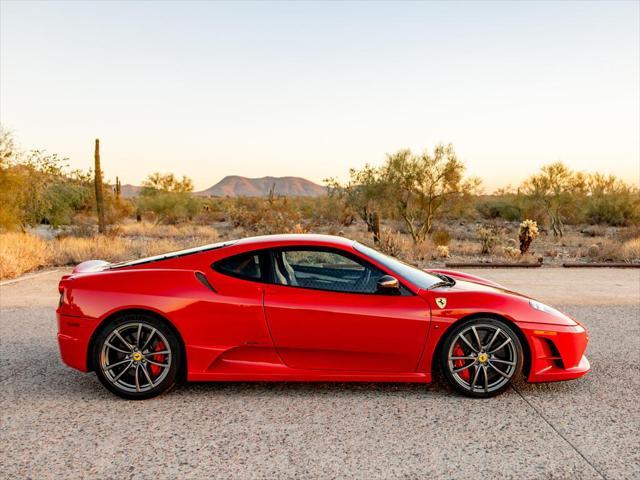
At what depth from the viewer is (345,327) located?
15.4 feet

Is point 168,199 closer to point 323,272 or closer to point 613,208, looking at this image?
point 613,208

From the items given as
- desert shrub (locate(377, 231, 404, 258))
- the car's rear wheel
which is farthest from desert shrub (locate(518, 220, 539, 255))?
the car's rear wheel

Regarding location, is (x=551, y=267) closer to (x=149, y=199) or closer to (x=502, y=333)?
(x=502, y=333)

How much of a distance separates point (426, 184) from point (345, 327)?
20.8 metres

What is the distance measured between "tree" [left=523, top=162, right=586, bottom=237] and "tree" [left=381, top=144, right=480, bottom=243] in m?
9.84

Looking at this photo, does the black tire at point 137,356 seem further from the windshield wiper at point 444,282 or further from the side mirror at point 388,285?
the windshield wiper at point 444,282

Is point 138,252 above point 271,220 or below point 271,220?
below

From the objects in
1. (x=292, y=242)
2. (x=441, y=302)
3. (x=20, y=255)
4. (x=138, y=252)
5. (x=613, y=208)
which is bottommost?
(x=138, y=252)

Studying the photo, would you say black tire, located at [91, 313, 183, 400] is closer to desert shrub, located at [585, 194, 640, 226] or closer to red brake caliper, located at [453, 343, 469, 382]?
red brake caliper, located at [453, 343, 469, 382]

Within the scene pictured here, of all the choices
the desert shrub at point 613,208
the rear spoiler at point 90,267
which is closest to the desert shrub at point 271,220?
the rear spoiler at point 90,267

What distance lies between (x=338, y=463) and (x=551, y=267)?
43.8ft

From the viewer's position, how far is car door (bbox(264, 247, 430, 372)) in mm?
4688

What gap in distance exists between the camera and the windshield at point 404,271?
497cm

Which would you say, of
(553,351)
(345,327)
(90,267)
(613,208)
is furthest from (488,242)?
(613,208)
